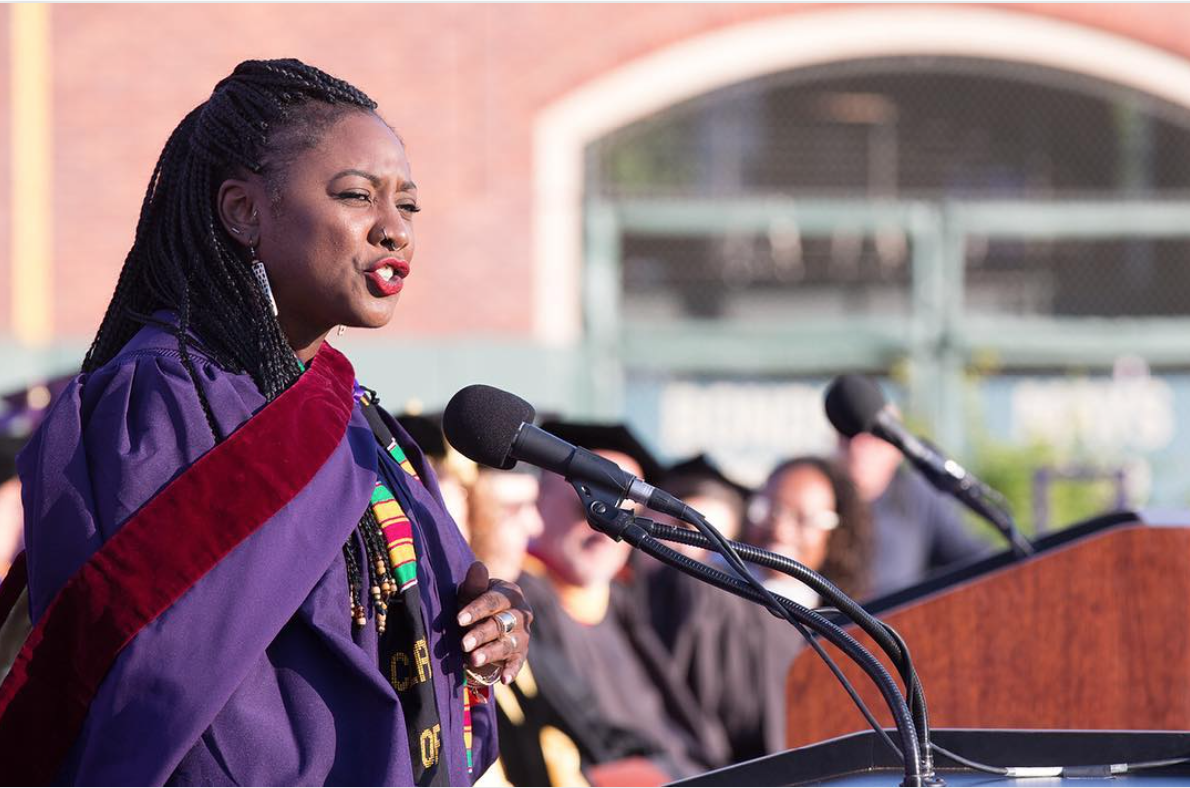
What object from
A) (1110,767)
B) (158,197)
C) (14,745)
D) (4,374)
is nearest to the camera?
(14,745)

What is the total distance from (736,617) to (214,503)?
404cm

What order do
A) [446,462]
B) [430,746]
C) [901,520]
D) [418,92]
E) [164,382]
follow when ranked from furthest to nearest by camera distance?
[418,92], [901,520], [446,462], [430,746], [164,382]

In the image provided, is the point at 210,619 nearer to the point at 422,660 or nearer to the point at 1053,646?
the point at 422,660

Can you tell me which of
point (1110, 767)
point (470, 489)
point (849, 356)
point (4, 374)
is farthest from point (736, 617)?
point (4, 374)

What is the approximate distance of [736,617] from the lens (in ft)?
19.0

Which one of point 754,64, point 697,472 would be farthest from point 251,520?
point 754,64

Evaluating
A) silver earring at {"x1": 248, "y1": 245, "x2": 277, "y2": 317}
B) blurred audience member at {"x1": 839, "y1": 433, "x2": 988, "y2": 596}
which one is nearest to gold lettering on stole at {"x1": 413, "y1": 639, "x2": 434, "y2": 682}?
silver earring at {"x1": 248, "y1": 245, "x2": 277, "y2": 317}

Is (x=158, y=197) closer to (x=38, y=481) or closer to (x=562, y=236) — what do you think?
(x=38, y=481)

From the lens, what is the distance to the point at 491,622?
7.20 feet

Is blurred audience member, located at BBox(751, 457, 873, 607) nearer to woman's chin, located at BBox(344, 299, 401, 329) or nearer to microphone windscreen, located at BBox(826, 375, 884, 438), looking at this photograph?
microphone windscreen, located at BBox(826, 375, 884, 438)

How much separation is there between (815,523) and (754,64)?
753 cm

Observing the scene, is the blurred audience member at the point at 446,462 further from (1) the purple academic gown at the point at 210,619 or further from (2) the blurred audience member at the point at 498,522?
(1) the purple academic gown at the point at 210,619

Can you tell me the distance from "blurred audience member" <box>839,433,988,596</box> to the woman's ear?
5.03 metres

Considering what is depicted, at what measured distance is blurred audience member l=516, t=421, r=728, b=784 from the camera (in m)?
4.70
